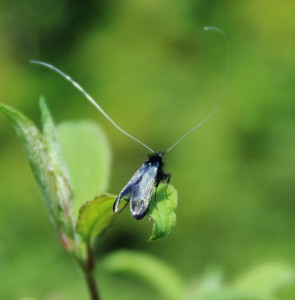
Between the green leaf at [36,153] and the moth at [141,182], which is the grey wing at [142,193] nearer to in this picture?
the moth at [141,182]

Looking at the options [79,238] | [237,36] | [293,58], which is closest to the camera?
[79,238]

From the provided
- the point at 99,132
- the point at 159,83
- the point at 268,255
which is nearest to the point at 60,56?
the point at 159,83

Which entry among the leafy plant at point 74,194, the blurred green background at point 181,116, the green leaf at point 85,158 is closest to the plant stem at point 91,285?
the leafy plant at point 74,194

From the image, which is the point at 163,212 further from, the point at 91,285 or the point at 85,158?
the point at 85,158

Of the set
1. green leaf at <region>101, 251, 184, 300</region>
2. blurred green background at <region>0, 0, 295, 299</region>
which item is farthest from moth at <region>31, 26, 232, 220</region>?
blurred green background at <region>0, 0, 295, 299</region>

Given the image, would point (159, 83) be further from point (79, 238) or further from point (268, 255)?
point (79, 238)

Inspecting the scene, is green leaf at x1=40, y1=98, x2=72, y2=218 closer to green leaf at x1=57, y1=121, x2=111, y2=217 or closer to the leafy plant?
the leafy plant

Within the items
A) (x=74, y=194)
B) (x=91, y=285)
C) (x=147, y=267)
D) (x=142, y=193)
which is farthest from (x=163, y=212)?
(x=147, y=267)
